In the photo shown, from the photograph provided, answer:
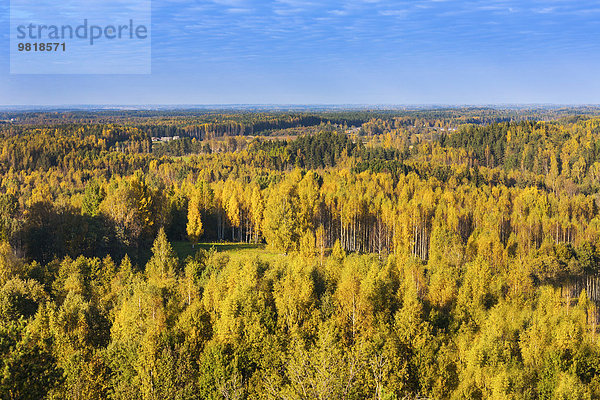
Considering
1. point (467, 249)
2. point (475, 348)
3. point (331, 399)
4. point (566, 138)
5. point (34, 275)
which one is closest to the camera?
point (331, 399)

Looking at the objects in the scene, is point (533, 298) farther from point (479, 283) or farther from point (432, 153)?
point (432, 153)

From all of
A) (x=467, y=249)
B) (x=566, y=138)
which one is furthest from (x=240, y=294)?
(x=566, y=138)

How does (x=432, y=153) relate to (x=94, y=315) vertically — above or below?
above

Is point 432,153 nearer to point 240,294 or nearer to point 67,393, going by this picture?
point 240,294

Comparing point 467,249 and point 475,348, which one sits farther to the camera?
point 467,249

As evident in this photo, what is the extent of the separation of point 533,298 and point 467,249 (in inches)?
588

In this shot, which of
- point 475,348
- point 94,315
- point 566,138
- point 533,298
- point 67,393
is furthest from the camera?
point 566,138

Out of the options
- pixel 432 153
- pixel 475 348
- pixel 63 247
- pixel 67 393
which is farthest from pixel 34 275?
pixel 432 153

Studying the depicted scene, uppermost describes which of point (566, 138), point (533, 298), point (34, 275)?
point (566, 138)

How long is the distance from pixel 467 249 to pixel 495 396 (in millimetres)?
40193

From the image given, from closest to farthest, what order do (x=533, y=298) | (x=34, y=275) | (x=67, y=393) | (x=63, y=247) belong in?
(x=67, y=393) → (x=34, y=275) → (x=533, y=298) → (x=63, y=247)

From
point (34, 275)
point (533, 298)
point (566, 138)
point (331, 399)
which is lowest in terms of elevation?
point (533, 298)

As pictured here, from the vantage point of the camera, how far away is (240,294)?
35.6 metres

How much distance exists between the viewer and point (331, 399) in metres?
16.1
